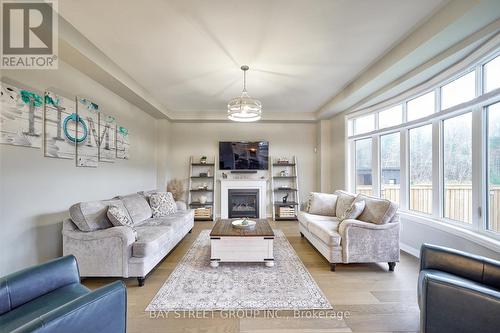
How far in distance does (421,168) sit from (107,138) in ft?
17.2

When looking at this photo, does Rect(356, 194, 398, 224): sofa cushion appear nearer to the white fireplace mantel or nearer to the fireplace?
the white fireplace mantel

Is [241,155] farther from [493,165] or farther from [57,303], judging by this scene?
[57,303]

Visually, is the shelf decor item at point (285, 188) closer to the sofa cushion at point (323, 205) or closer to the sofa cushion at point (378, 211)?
the sofa cushion at point (323, 205)

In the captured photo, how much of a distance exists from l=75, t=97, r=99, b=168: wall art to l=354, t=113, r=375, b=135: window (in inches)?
204

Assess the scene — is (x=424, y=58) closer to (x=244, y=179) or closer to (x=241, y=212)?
(x=244, y=179)

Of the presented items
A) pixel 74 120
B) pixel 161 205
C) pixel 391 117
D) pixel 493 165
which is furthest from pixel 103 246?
pixel 391 117

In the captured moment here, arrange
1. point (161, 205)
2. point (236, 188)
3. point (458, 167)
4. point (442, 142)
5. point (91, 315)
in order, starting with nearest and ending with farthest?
point (91, 315) → point (458, 167) → point (442, 142) → point (161, 205) → point (236, 188)

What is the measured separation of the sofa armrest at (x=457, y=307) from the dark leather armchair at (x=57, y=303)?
191 cm

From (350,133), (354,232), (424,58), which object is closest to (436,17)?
(424,58)

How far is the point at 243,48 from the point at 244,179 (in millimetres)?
3593

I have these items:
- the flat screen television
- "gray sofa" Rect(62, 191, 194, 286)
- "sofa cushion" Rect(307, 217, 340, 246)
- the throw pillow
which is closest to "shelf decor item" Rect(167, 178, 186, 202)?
the flat screen television

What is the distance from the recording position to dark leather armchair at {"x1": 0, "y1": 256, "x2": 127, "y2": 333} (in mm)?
1023

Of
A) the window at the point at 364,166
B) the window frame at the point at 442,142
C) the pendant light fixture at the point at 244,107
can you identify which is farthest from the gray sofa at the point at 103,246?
the window at the point at 364,166

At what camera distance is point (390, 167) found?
158 inches
